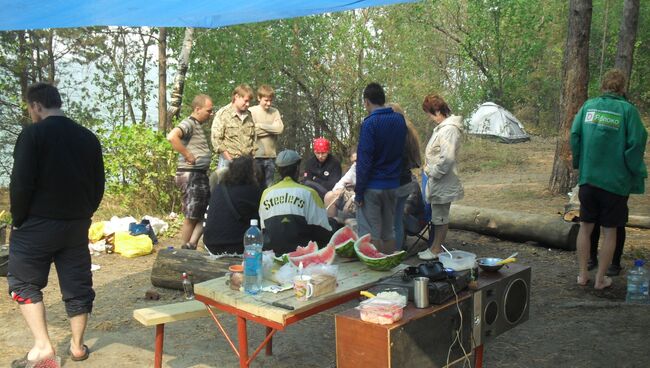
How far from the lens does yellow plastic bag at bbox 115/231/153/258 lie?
284 inches

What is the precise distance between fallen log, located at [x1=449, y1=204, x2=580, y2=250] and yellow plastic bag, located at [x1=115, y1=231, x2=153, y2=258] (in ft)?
11.7

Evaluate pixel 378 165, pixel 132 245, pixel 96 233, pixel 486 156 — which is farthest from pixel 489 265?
pixel 486 156

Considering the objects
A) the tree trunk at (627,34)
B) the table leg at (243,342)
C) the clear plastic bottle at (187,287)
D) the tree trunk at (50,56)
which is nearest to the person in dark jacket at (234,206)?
the clear plastic bottle at (187,287)

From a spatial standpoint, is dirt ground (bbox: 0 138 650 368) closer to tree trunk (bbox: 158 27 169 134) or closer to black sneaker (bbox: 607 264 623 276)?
black sneaker (bbox: 607 264 623 276)

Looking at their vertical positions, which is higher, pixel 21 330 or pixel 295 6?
pixel 295 6

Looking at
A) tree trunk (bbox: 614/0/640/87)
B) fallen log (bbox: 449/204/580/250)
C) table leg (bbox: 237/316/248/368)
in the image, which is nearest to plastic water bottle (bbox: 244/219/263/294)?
table leg (bbox: 237/316/248/368)

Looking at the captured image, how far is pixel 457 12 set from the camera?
2298 cm

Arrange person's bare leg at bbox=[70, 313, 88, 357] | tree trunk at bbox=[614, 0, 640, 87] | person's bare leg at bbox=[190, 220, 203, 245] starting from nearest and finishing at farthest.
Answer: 1. person's bare leg at bbox=[70, 313, 88, 357]
2. person's bare leg at bbox=[190, 220, 203, 245]
3. tree trunk at bbox=[614, 0, 640, 87]

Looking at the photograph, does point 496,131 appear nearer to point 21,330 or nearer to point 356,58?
point 356,58

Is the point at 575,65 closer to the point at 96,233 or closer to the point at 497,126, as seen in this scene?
the point at 96,233

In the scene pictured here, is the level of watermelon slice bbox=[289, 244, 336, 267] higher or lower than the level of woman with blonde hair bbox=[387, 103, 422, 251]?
lower

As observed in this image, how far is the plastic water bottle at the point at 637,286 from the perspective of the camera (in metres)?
4.97

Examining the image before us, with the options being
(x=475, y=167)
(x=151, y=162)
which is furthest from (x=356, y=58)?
(x=151, y=162)

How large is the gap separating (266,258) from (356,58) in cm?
994
